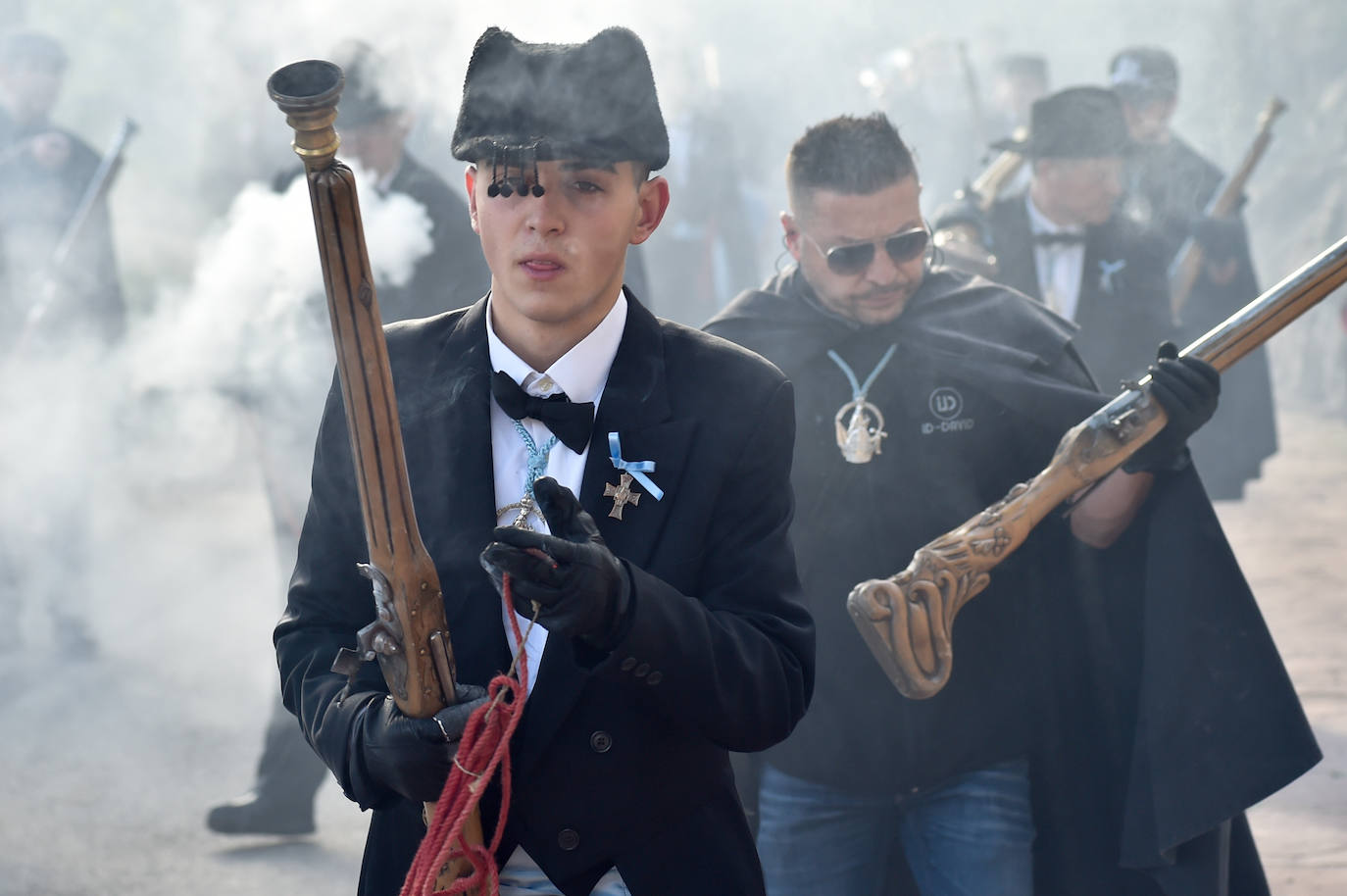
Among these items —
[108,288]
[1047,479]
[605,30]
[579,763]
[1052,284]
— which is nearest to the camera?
[579,763]

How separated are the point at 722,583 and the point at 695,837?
1.21 ft

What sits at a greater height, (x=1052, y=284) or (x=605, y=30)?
(x=605, y=30)

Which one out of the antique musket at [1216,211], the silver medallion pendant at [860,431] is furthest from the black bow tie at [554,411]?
the antique musket at [1216,211]

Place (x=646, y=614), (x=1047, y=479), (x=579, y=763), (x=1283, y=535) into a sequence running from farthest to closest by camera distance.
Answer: (x=1283, y=535), (x=1047, y=479), (x=579, y=763), (x=646, y=614)

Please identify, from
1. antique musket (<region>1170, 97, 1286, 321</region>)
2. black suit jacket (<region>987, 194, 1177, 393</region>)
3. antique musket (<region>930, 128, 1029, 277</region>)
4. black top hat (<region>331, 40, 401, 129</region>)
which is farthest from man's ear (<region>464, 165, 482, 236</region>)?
antique musket (<region>1170, 97, 1286, 321</region>)

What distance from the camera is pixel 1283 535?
9.99 m

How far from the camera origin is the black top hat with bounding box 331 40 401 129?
5.53 m

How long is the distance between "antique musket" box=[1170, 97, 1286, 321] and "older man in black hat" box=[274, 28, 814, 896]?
5826mm

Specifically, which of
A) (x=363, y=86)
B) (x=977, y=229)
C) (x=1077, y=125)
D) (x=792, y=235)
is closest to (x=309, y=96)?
(x=792, y=235)

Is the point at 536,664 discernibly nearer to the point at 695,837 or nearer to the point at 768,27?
the point at 695,837

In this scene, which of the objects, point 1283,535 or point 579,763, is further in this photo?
point 1283,535

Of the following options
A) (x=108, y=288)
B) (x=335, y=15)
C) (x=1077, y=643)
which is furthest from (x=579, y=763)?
(x=108, y=288)

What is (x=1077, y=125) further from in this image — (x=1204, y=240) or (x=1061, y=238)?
(x=1204, y=240)

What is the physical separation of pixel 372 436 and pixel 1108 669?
2134 mm
